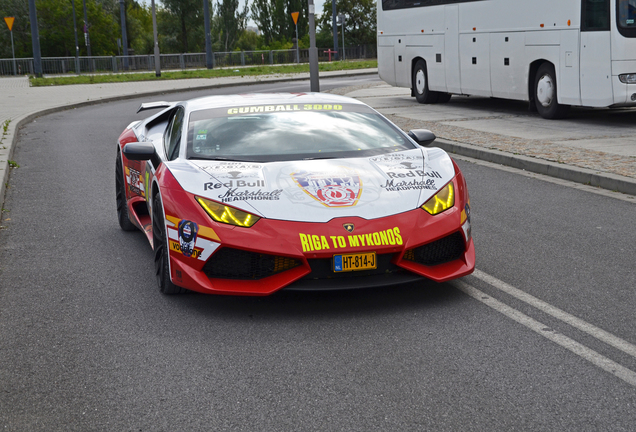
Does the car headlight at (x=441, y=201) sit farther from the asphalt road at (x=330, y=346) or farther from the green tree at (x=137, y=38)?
the green tree at (x=137, y=38)

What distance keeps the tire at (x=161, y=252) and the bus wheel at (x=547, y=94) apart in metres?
11.6

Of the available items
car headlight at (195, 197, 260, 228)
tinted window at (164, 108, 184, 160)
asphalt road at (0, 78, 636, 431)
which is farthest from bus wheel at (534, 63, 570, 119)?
car headlight at (195, 197, 260, 228)

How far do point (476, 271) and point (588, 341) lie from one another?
149 cm

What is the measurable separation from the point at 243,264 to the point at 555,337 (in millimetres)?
1743

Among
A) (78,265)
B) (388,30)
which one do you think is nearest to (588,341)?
(78,265)

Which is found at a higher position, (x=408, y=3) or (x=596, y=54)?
(x=408, y=3)

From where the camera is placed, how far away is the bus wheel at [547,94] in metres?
15.4

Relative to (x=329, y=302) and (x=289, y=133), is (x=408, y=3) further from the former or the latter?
(x=329, y=302)

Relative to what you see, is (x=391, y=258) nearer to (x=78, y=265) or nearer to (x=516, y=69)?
(x=78, y=265)

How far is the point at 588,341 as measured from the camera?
416 cm

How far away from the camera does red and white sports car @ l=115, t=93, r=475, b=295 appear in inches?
180

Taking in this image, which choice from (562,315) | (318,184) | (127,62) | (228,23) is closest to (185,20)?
(228,23)

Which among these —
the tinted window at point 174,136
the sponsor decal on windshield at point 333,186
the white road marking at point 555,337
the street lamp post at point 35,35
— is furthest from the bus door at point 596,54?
the street lamp post at point 35,35

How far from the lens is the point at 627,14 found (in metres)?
13.7
